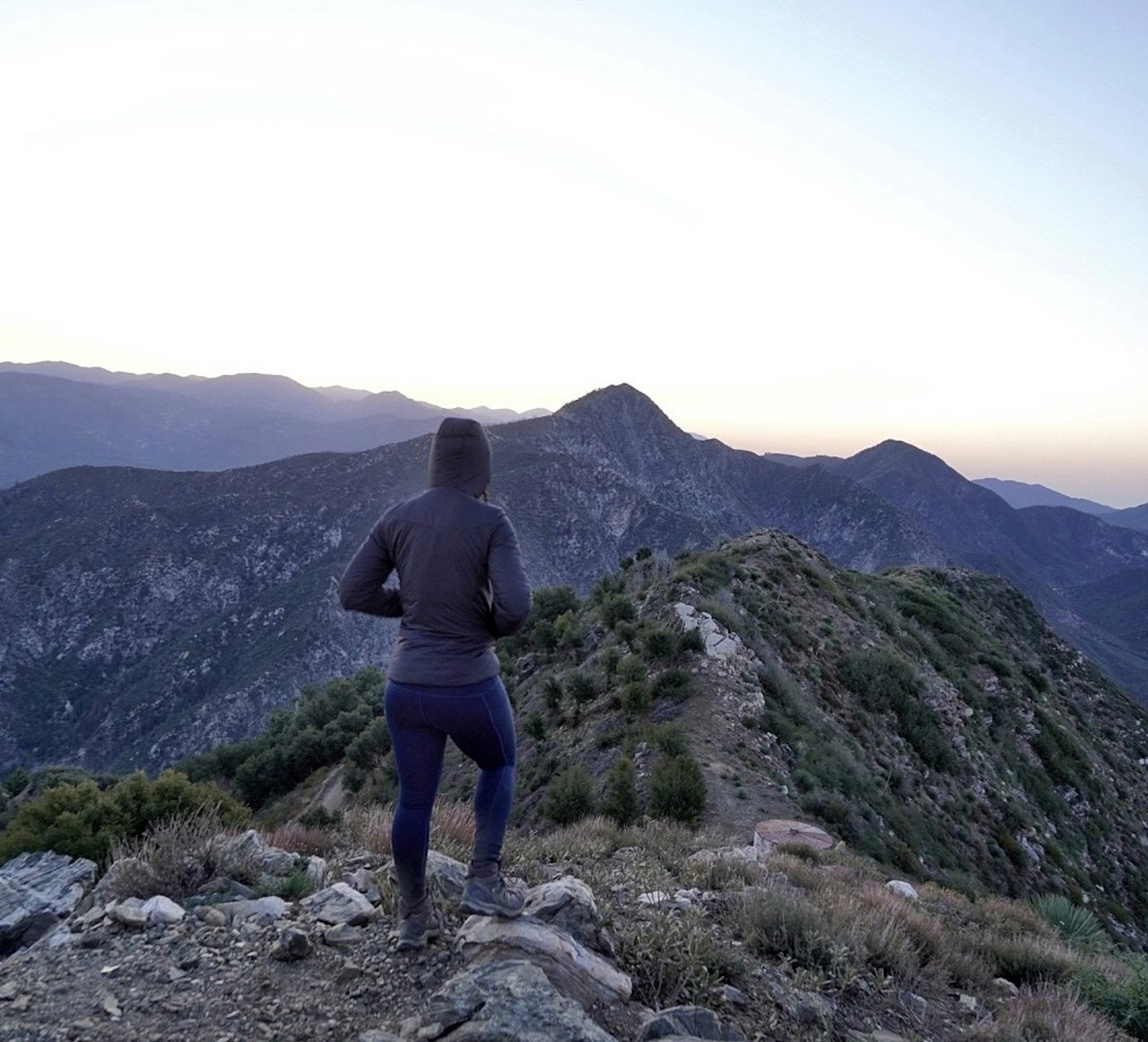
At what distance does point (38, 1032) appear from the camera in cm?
302

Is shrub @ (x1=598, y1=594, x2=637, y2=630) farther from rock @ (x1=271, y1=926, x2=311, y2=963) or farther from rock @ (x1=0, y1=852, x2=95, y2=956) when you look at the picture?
rock @ (x1=271, y1=926, x2=311, y2=963)

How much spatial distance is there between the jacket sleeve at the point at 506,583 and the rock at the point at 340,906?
2.01m

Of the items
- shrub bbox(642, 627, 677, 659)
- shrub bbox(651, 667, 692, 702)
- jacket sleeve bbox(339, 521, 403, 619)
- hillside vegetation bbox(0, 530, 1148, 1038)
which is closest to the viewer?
jacket sleeve bbox(339, 521, 403, 619)

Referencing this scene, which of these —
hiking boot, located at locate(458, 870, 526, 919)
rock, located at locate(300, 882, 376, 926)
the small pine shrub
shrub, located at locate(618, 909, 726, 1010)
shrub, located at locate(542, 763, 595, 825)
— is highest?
hiking boot, located at locate(458, 870, 526, 919)

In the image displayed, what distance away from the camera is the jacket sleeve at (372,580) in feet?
11.9

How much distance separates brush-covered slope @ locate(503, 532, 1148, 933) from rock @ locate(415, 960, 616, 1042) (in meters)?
6.88

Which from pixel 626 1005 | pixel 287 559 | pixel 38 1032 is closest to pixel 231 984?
pixel 38 1032

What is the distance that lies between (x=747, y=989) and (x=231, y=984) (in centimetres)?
268

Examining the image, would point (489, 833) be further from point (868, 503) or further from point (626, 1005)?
point (868, 503)

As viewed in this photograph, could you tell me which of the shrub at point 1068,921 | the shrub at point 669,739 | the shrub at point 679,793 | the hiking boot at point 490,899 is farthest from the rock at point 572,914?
the shrub at point 669,739

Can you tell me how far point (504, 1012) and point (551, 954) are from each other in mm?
662

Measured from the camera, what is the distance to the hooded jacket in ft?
11.5

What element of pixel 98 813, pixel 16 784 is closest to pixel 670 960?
pixel 98 813

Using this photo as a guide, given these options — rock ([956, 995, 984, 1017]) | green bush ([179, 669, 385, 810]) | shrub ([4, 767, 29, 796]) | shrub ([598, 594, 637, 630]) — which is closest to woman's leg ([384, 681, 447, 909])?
rock ([956, 995, 984, 1017])
